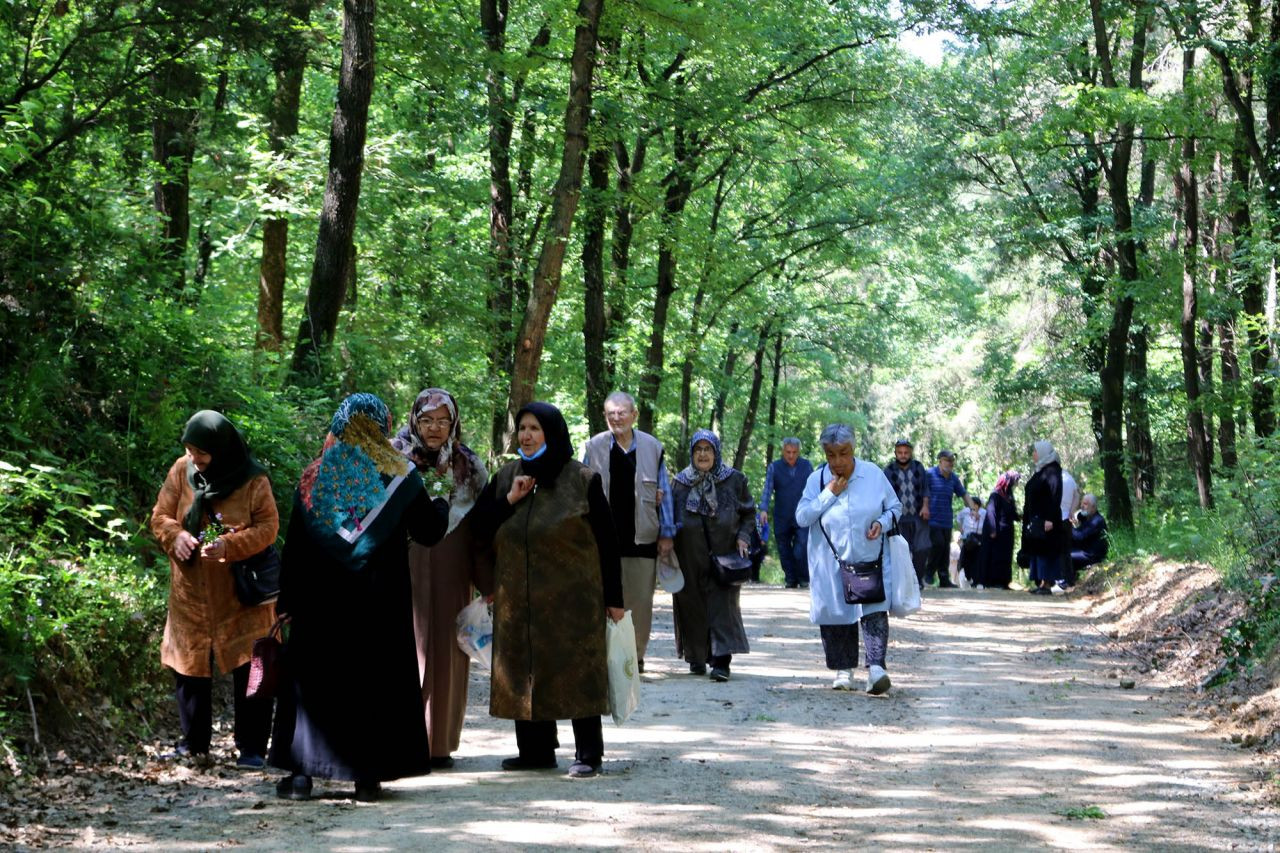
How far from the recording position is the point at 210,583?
8297 millimetres

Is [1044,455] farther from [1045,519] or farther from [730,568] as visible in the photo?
[730,568]

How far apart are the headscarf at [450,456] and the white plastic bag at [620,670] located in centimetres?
105

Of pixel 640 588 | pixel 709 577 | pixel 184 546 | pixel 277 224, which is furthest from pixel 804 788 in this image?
pixel 277 224

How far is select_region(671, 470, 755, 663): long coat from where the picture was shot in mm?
12406

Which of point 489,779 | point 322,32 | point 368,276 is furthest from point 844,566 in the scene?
point 368,276

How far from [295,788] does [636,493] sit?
204 inches

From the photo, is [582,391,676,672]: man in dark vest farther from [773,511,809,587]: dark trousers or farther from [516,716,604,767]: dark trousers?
[773,511,809,587]: dark trousers

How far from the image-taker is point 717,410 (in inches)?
1833

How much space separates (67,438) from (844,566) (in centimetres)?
581

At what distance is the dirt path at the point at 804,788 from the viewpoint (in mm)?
6562

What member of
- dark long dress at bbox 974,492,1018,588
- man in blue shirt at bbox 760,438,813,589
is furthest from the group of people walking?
dark long dress at bbox 974,492,1018,588

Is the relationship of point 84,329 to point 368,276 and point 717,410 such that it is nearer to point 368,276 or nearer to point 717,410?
point 368,276

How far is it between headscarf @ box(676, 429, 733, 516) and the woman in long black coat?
34.0 ft

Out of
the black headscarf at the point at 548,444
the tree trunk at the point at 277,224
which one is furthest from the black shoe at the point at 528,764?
the tree trunk at the point at 277,224
